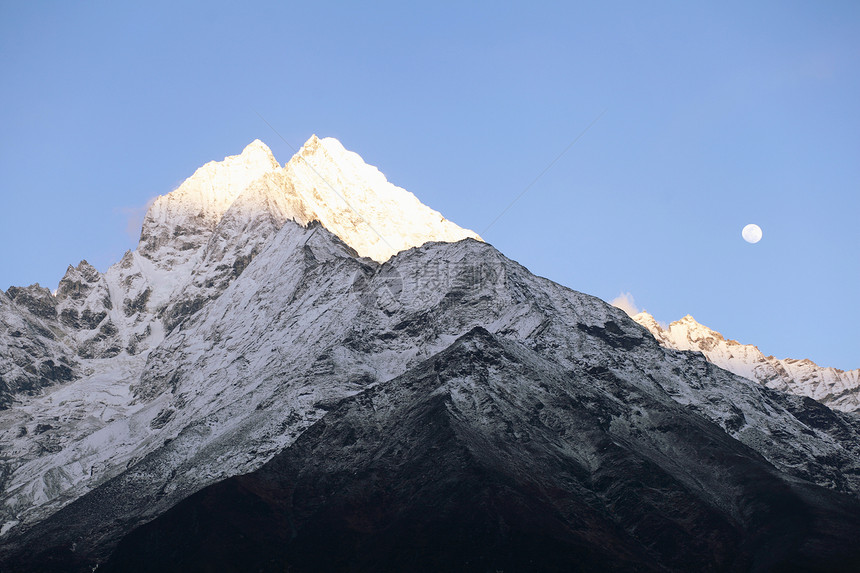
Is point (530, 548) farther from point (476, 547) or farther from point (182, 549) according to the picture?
point (182, 549)

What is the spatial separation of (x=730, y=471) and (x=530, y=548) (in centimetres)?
5055

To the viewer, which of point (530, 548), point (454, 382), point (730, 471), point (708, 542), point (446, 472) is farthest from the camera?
point (454, 382)

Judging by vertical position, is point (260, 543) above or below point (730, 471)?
below

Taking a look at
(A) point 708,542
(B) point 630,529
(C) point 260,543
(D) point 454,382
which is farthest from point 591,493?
(C) point 260,543

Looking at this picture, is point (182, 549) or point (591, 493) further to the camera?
point (591, 493)

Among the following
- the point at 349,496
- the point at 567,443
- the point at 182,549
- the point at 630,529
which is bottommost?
the point at 182,549

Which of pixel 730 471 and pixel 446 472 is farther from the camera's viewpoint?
pixel 730 471

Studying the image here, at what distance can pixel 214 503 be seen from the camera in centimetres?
16875

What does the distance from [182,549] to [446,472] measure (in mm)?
40373

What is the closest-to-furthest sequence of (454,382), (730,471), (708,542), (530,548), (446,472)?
(530,548)
(708,542)
(446,472)
(730,471)
(454,382)

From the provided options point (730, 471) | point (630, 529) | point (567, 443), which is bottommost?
point (630, 529)

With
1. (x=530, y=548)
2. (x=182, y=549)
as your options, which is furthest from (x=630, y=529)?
(x=182, y=549)

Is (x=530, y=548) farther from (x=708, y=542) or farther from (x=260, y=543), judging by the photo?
(x=260, y=543)

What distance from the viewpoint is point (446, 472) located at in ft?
547
